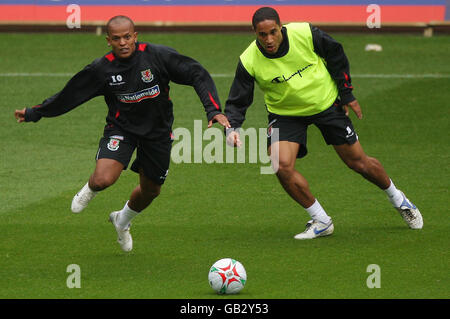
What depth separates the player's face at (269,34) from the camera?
923cm

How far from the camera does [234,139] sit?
8805 millimetres

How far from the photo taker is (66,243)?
972 cm

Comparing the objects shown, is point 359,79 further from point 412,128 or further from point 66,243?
point 66,243

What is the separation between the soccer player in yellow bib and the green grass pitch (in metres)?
0.64

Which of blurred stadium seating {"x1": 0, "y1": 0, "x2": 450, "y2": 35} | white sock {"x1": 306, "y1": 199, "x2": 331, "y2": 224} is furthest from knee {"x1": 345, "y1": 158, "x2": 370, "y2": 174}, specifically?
blurred stadium seating {"x1": 0, "y1": 0, "x2": 450, "y2": 35}

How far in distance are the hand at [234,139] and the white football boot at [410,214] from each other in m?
2.15

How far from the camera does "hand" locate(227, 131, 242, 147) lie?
877 cm

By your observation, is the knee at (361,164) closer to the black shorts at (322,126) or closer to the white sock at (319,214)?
the black shorts at (322,126)

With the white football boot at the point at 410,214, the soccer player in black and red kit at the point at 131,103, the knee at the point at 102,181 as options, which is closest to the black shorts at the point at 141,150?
the soccer player in black and red kit at the point at 131,103

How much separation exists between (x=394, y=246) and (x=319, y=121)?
1442mm

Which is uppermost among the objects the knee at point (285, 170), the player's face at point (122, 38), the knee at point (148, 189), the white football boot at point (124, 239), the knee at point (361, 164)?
the player's face at point (122, 38)
